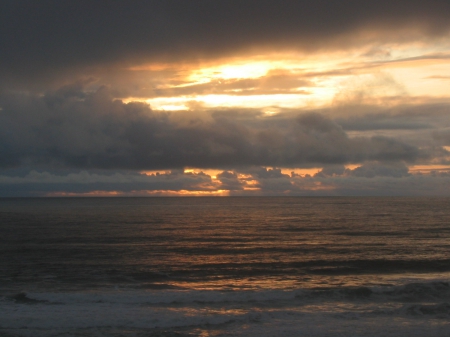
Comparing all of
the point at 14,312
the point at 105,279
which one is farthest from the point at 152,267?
the point at 14,312

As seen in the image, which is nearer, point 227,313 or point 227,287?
point 227,313

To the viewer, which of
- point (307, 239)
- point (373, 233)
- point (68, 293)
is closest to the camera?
point (68, 293)

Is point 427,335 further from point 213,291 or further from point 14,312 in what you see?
point 14,312

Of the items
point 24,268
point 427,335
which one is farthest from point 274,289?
point 24,268

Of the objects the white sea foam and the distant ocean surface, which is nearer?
the white sea foam

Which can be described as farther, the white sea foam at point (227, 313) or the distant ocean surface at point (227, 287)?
the distant ocean surface at point (227, 287)

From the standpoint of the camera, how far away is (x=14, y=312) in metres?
24.0

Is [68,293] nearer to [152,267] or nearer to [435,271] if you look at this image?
[152,267]

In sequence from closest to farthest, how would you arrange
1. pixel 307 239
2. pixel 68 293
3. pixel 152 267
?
pixel 68 293 → pixel 152 267 → pixel 307 239

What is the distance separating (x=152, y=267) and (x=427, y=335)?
2408 cm

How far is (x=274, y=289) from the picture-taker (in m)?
29.1

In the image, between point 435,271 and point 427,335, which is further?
point 435,271

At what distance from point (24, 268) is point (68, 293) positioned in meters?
11.6

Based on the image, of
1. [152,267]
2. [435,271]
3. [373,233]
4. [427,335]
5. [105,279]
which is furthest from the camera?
[373,233]
